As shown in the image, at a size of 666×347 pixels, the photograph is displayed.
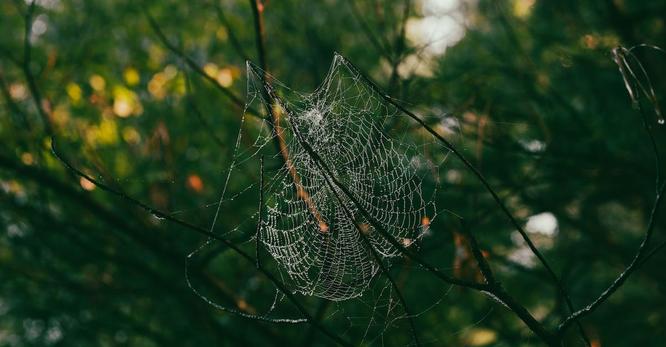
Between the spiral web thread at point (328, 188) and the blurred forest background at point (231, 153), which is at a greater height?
the blurred forest background at point (231, 153)

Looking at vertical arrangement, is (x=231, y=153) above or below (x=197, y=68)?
above

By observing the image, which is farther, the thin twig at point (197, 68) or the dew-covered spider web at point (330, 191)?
the thin twig at point (197, 68)

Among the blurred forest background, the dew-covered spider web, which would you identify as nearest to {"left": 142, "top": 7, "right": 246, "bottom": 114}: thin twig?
the dew-covered spider web

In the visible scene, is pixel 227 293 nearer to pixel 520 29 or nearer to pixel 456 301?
pixel 456 301

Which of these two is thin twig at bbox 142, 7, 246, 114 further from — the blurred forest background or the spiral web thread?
the blurred forest background

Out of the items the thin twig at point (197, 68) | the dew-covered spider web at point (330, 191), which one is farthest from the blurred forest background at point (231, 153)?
the thin twig at point (197, 68)

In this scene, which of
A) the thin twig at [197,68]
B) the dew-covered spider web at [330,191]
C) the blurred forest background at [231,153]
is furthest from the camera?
the blurred forest background at [231,153]

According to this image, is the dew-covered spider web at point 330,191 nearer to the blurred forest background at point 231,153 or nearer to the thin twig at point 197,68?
the thin twig at point 197,68

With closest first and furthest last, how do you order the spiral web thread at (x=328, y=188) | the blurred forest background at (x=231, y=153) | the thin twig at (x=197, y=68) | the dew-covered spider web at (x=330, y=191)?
the dew-covered spider web at (x=330, y=191) < the spiral web thread at (x=328, y=188) < the thin twig at (x=197, y=68) < the blurred forest background at (x=231, y=153)

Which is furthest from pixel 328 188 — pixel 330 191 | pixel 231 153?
pixel 231 153

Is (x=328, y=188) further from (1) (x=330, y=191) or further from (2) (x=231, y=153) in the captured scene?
(2) (x=231, y=153)
